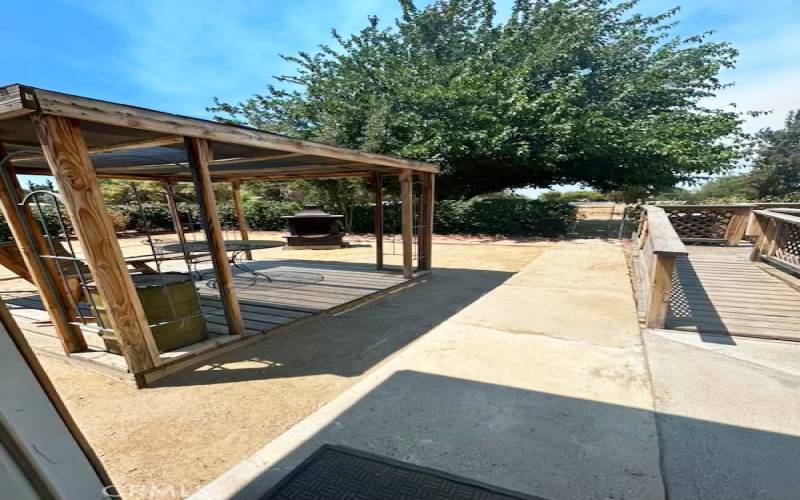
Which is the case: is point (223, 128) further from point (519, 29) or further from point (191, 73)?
point (519, 29)

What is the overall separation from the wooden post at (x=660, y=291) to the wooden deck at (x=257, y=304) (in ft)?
11.8

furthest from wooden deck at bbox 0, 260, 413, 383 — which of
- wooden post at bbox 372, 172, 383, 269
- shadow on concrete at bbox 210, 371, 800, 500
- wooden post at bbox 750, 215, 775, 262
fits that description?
wooden post at bbox 750, 215, 775, 262

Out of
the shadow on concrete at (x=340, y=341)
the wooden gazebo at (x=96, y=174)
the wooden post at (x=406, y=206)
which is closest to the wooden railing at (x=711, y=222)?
the shadow on concrete at (x=340, y=341)

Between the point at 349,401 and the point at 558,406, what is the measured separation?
1.57m

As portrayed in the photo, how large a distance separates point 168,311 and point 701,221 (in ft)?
38.0

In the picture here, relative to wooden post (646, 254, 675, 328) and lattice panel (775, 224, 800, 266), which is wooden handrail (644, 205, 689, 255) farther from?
lattice panel (775, 224, 800, 266)

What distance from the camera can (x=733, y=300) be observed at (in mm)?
4594

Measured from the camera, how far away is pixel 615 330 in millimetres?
3883

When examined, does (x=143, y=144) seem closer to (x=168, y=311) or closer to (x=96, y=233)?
(x=96, y=233)

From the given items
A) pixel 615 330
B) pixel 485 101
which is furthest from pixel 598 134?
pixel 615 330

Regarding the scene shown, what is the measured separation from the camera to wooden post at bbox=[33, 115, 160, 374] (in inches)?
90.7

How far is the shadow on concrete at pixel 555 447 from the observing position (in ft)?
5.85

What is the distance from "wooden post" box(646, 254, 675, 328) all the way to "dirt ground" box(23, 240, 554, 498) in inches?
91.2

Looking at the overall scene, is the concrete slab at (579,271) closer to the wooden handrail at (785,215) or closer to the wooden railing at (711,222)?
the wooden railing at (711,222)
